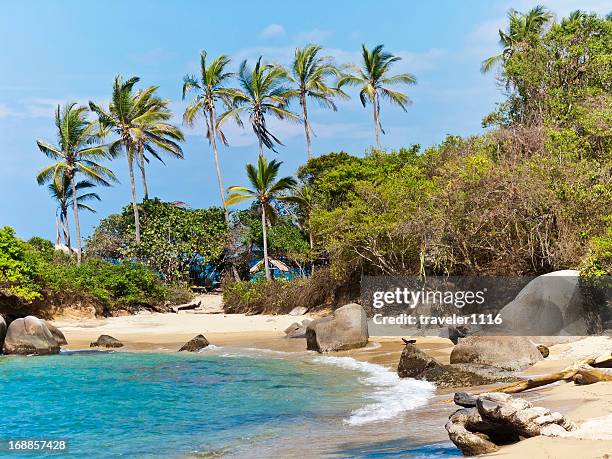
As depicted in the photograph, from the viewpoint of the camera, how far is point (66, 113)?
38.0 meters

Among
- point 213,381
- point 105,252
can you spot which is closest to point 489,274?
point 213,381

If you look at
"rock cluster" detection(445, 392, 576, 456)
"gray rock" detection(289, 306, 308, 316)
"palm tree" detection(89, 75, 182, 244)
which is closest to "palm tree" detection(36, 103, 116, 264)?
"palm tree" detection(89, 75, 182, 244)

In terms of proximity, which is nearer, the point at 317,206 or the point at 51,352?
the point at 51,352

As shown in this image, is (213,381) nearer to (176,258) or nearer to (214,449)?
(214,449)

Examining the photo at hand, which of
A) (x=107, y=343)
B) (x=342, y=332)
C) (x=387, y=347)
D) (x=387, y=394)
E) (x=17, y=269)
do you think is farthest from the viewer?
(x=17, y=269)

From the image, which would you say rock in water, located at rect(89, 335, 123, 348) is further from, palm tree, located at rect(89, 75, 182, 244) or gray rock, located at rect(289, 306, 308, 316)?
palm tree, located at rect(89, 75, 182, 244)

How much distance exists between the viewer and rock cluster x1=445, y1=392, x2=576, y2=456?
5.48 metres

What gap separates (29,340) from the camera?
61.5ft

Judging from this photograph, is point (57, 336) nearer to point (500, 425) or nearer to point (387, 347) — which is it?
point (387, 347)

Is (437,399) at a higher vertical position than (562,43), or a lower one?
lower

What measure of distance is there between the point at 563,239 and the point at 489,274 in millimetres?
2827

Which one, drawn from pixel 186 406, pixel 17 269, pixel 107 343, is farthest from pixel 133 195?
pixel 186 406

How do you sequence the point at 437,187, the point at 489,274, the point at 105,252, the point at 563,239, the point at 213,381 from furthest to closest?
1. the point at 105,252
2. the point at 437,187
3. the point at 489,274
4. the point at 563,239
5. the point at 213,381

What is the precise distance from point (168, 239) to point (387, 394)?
1131 inches
